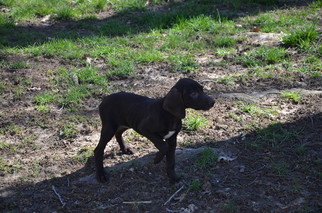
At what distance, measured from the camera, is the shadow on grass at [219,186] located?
478cm

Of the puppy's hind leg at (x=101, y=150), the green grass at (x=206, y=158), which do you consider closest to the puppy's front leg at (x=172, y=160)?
the green grass at (x=206, y=158)

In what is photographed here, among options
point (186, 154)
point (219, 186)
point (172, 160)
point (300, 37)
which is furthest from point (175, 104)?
point (300, 37)

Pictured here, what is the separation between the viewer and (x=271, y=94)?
719 centimetres

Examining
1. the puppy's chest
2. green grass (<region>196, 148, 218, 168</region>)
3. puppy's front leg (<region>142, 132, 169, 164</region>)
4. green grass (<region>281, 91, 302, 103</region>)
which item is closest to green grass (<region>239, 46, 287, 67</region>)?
green grass (<region>281, 91, 302, 103</region>)

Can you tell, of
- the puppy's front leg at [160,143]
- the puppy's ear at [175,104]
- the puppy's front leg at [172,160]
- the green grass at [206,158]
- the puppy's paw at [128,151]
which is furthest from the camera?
the puppy's paw at [128,151]

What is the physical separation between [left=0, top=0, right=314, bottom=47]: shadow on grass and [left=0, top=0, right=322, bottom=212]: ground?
6.22ft

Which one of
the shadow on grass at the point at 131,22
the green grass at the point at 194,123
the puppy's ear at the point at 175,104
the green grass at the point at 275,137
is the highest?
the puppy's ear at the point at 175,104

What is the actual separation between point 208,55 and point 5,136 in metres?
3.98

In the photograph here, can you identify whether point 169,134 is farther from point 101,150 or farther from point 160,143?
point 101,150

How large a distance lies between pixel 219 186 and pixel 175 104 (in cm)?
106

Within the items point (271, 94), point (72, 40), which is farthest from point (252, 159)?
point (72, 40)

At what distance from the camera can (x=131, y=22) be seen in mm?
10508

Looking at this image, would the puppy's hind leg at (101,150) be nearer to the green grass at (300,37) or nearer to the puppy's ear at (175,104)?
the puppy's ear at (175,104)

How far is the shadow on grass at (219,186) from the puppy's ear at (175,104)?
89 centimetres
